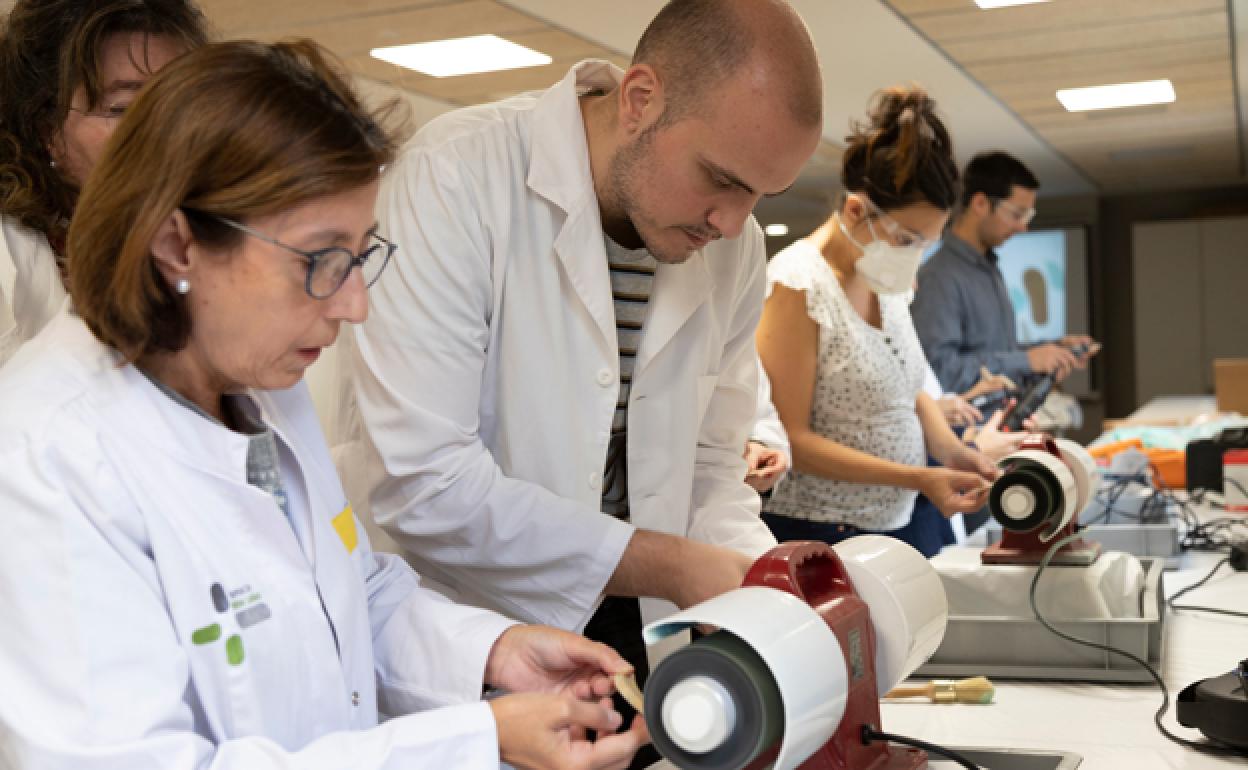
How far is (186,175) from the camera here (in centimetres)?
94

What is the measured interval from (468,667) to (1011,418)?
2470mm

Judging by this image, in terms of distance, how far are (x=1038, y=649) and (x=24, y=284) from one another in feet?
4.81

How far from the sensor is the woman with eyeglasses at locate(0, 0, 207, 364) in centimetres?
149

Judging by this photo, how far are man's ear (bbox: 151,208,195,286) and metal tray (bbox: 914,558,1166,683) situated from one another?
3.98ft

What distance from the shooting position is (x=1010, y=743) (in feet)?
4.96

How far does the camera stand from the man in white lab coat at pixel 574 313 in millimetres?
1527

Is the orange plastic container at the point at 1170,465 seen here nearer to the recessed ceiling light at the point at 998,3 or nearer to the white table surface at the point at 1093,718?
the recessed ceiling light at the point at 998,3

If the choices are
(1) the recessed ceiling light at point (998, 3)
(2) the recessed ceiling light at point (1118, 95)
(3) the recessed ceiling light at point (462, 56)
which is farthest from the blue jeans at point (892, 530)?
(2) the recessed ceiling light at point (1118, 95)

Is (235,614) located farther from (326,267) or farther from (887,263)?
(887,263)

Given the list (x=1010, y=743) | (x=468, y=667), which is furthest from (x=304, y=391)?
(x=1010, y=743)

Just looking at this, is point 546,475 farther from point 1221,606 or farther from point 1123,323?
point 1123,323

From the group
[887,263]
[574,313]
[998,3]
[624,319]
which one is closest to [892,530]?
[887,263]

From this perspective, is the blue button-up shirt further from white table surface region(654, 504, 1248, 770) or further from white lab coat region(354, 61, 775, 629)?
white lab coat region(354, 61, 775, 629)

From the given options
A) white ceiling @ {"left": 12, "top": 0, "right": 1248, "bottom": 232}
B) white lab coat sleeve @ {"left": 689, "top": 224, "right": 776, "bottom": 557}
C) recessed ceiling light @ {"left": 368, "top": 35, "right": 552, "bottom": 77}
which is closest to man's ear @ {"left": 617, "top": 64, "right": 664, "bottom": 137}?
white lab coat sleeve @ {"left": 689, "top": 224, "right": 776, "bottom": 557}
